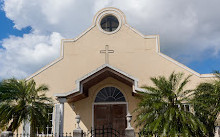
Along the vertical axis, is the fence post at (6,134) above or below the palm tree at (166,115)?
below

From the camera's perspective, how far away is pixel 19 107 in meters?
9.75

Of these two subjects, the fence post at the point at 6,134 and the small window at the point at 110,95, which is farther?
the small window at the point at 110,95

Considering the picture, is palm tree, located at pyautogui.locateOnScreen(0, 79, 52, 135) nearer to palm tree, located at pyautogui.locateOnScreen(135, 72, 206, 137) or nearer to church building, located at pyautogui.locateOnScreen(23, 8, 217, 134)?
church building, located at pyautogui.locateOnScreen(23, 8, 217, 134)

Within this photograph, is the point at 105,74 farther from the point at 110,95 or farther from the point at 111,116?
the point at 111,116

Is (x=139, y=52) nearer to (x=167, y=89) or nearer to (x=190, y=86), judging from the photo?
(x=190, y=86)

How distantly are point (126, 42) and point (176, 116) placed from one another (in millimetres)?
8085

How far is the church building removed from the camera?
13.7 metres

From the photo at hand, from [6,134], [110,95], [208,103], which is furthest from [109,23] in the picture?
[6,134]

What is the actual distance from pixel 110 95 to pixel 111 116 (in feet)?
4.54

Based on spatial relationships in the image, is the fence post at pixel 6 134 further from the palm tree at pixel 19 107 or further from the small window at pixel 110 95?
the small window at pixel 110 95

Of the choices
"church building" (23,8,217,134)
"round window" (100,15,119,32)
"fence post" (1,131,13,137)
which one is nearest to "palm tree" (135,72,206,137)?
"church building" (23,8,217,134)

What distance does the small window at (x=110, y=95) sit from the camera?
46.1 feet

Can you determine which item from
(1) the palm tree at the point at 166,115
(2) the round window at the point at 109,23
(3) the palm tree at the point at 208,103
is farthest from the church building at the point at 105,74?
(1) the palm tree at the point at 166,115

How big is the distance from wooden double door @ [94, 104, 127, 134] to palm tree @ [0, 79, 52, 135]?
4.17m
